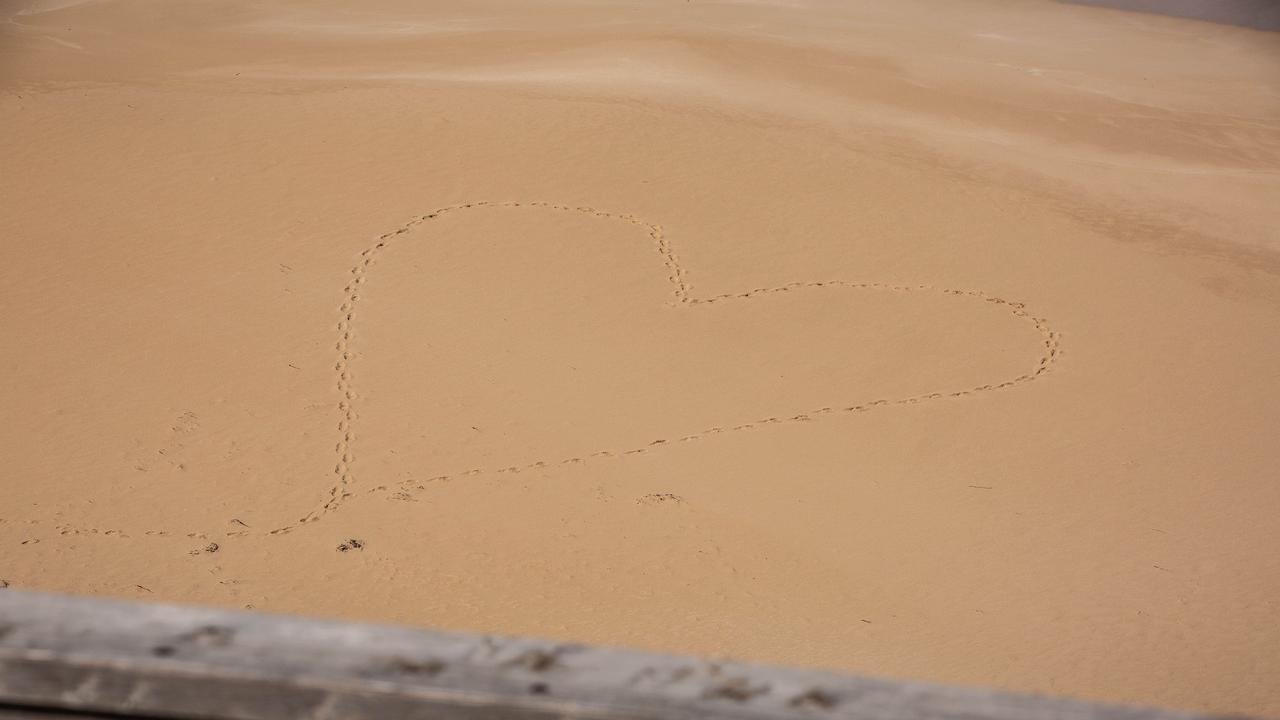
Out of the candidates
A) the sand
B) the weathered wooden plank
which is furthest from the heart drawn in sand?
the weathered wooden plank

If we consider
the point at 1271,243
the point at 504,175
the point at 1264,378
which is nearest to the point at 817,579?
the point at 1264,378

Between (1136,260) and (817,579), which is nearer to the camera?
(817,579)

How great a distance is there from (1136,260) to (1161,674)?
15.4 ft

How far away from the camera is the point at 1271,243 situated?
8406 millimetres

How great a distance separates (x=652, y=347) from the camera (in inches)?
251

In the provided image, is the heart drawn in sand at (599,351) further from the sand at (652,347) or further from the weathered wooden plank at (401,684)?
the weathered wooden plank at (401,684)

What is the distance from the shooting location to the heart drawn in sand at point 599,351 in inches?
211

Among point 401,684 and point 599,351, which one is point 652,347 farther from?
point 401,684

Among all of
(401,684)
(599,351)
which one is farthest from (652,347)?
(401,684)

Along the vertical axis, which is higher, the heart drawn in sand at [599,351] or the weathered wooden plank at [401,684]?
the weathered wooden plank at [401,684]

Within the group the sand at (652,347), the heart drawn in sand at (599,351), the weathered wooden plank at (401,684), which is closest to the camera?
the weathered wooden plank at (401,684)

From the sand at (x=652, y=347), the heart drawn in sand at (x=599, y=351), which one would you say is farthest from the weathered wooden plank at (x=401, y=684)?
the heart drawn in sand at (x=599, y=351)

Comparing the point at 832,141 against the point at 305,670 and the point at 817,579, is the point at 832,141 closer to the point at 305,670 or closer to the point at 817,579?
the point at 817,579

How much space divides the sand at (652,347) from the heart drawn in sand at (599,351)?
0.09 feet
